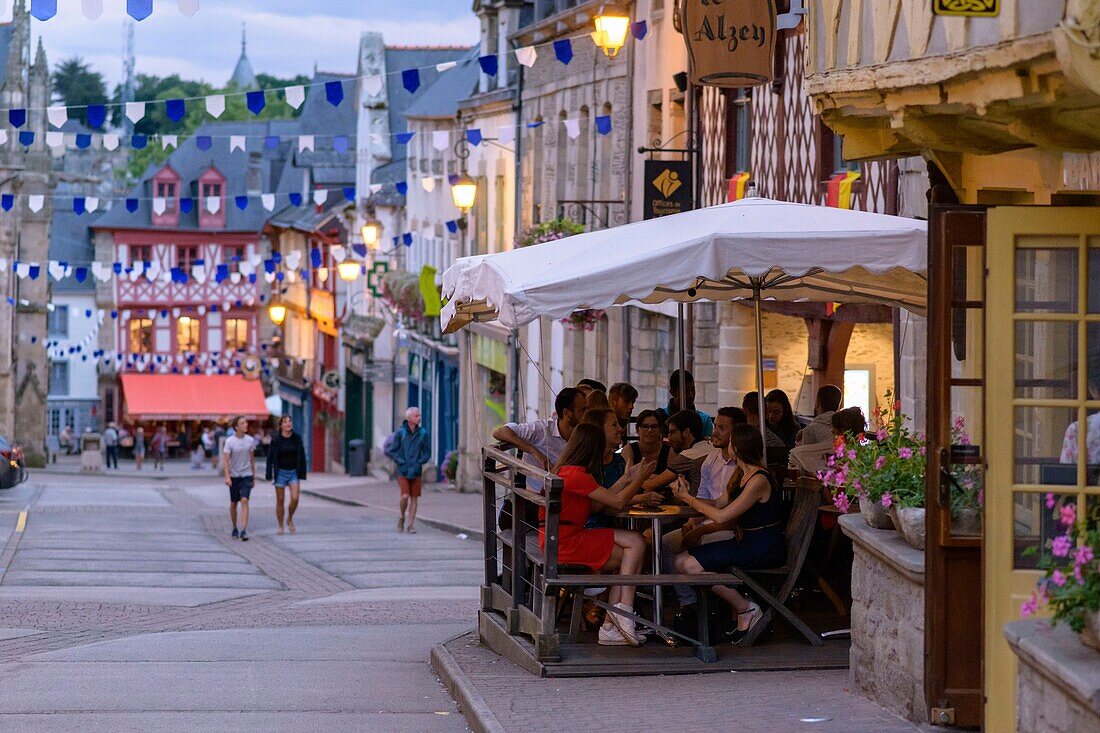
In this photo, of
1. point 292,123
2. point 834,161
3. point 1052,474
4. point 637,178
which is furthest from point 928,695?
point 292,123

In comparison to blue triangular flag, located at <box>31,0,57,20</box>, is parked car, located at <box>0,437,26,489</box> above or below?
below

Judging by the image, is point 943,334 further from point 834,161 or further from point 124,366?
point 124,366

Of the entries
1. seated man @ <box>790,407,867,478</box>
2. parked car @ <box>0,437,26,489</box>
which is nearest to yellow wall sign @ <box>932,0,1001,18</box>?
seated man @ <box>790,407,867,478</box>

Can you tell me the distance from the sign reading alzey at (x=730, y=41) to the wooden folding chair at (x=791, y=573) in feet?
18.0

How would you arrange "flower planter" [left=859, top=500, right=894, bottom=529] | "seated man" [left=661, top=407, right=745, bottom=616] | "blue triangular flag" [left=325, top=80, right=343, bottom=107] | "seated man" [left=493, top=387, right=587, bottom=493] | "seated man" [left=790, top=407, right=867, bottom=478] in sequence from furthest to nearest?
"blue triangular flag" [left=325, top=80, right=343, bottom=107], "seated man" [left=493, top=387, right=587, bottom=493], "seated man" [left=790, top=407, right=867, bottom=478], "seated man" [left=661, top=407, right=745, bottom=616], "flower planter" [left=859, top=500, right=894, bottom=529]

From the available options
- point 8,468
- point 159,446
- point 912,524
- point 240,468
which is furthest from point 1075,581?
point 159,446

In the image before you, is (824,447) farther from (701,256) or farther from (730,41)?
(730,41)

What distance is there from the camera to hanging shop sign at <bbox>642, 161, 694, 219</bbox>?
64.7 feet

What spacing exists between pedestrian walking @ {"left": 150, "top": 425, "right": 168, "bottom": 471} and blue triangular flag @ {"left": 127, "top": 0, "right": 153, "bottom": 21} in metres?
48.5

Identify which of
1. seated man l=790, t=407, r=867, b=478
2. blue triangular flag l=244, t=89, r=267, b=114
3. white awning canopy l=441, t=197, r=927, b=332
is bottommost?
seated man l=790, t=407, r=867, b=478

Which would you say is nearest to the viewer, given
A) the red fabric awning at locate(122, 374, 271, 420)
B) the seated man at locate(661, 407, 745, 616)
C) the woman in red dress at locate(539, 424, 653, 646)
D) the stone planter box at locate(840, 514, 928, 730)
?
the stone planter box at locate(840, 514, 928, 730)

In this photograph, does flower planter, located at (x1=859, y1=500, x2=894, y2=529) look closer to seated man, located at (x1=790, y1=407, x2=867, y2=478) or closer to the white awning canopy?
the white awning canopy

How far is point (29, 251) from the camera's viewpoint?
6031 cm

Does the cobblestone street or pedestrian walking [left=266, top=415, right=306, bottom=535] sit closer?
the cobblestone street
